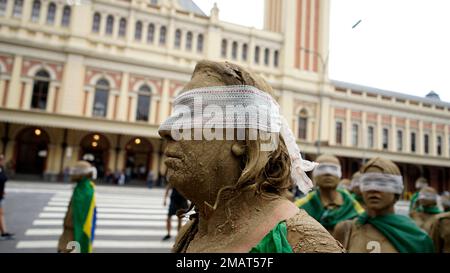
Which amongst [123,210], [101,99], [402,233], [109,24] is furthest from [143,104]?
[402,233]

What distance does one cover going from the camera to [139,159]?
22.6 meters

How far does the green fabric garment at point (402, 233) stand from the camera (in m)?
2.27

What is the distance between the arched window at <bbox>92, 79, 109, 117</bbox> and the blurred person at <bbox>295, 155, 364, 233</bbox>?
2022 cm

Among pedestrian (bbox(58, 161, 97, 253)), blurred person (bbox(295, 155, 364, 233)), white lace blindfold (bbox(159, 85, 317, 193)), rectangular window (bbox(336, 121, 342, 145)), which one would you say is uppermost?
rectangular window (bbox(336, 121, 342, 145))

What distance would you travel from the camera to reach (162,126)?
1060mm

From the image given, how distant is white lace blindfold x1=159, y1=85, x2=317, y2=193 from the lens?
0.97 m

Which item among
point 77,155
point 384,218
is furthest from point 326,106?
point 384,218

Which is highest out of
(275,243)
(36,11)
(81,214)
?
(36,11)

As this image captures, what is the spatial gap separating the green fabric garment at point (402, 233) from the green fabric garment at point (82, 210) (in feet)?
10.2

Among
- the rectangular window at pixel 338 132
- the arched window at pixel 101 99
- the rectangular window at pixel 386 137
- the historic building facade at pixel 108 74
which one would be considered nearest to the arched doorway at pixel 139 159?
the historic building facade at pixel 108 74

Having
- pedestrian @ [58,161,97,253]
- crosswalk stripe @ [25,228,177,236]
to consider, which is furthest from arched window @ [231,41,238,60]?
pedestrian @ [58,161,97,253]

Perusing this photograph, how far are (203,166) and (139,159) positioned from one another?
22.5 metres

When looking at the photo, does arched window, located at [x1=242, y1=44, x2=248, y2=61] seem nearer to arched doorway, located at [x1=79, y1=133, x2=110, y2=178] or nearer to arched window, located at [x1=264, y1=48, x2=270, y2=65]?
arched window, located at [x1=264, y1=48, x2=270, y2=65]

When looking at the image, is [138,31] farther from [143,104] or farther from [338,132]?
[338,132]
